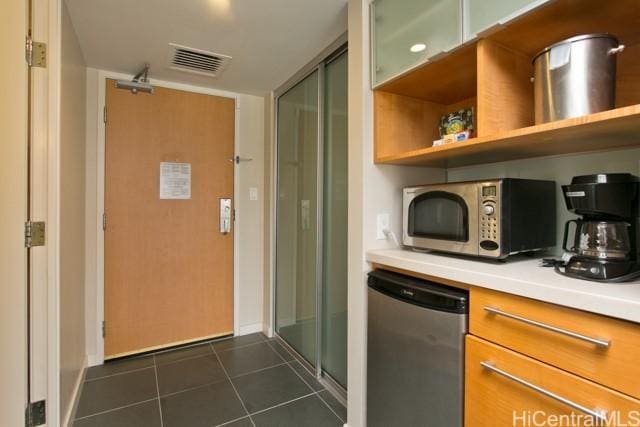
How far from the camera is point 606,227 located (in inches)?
38.4

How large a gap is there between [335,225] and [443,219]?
0.84 m

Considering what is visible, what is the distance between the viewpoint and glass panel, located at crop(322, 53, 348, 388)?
201cm

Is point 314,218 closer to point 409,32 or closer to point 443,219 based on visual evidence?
point 443,219

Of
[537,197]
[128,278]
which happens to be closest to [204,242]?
[128,278]

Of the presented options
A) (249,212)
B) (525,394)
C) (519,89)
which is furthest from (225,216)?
(525,394)

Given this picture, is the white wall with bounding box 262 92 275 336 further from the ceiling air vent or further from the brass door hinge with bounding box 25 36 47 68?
the brass door hinge with bounding box 25 36 47 68

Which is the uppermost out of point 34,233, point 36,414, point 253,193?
point 253,193

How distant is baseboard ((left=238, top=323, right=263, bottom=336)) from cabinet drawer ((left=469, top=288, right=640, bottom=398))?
234 centimetres

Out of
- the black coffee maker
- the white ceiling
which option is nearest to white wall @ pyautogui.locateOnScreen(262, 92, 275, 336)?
the white ceiling

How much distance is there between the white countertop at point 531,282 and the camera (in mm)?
750

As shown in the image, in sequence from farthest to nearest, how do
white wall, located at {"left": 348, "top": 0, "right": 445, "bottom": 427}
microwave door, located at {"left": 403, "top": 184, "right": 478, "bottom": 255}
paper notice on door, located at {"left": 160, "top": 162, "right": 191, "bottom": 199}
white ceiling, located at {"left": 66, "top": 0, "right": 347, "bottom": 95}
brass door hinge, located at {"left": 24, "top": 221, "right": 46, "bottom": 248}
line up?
paper notice on door, located at {"left": 160, "top": 162, "right": 191, "bottom": 199} < white ceiling, located at {"left": 66, "top": 0, "right": 347, "bottom": 95} < white wall, located at {"left": 348, "top": 0, "right": 445, "bottom": 427} < brass door hinge, located at {"left": 24, "top": 221, "right": 46, "bottom": 248} < microwave door, located at {"left": 403, "top": 184, "right": 478, "bottom": 255}

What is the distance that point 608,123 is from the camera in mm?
842

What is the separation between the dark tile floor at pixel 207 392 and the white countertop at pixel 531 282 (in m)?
1.13

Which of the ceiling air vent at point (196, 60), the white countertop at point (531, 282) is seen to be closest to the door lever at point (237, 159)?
the ceiling air vent at point (196, 60)
